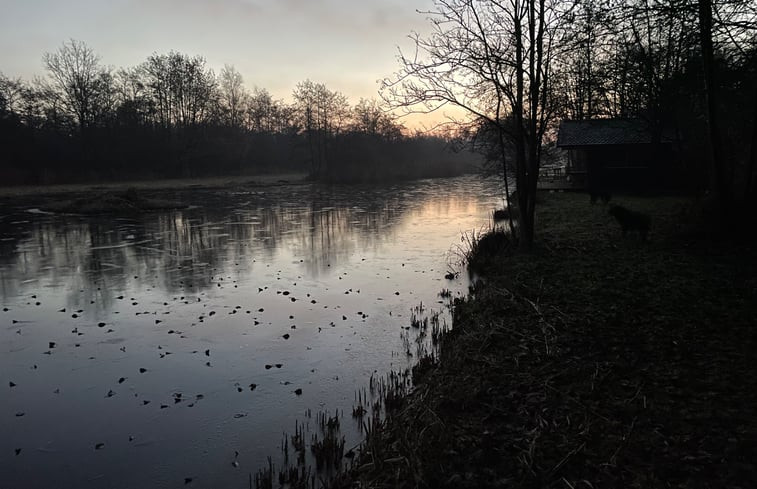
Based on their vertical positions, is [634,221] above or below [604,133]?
below

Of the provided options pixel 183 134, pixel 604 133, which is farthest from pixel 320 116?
pixel 604 133

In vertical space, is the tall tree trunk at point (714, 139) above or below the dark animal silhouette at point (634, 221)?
above

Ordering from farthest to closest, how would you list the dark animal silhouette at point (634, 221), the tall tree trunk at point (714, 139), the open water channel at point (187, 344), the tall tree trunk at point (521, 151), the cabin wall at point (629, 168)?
the cabin wall at point (629, 168), the dark animal silhouette at point (634, 221), the tall tree trunk at point (521, 151), the tall tree trunk at point (714, 139), the open water channel at point (187, 344)

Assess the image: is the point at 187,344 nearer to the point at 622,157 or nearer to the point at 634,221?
the point at 634,221

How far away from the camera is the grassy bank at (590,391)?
3547 mm

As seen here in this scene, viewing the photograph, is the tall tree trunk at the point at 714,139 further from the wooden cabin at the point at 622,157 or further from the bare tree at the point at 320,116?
the bare tree at the point at 320,116

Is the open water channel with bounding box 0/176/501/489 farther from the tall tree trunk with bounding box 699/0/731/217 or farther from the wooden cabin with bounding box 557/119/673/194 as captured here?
the wooden cabin with bounding box 557/119/673/194

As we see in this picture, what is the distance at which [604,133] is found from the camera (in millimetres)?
27078

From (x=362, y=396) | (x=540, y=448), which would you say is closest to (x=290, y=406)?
(x=362, y=396)

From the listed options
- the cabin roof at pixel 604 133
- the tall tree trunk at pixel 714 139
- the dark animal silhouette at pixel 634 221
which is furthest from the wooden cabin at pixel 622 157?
the tall tree trunk at pixel 714 139

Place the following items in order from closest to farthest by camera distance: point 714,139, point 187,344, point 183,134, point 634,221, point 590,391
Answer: point 590,391 → point 187,344 → point 714,139 → point 634,221 → point 183,134

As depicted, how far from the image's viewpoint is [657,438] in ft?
12.3

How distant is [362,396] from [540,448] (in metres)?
2.42

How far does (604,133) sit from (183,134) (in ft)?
152
